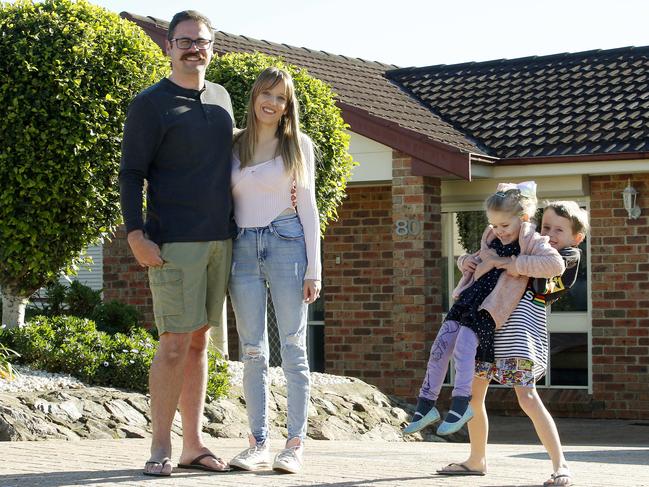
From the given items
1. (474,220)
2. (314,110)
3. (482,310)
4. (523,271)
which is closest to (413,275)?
(474,220)

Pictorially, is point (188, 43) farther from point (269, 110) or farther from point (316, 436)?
point (316, 436)

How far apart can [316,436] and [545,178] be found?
5.49 m

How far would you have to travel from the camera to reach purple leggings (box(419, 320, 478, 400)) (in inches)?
233

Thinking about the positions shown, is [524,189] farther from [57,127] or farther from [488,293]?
[57,127]

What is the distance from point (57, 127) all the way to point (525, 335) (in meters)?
5.27

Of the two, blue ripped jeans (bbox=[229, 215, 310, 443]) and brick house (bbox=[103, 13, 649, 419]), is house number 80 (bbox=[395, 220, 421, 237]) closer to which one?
brick house (bbox=[103, 13, 649, 419])

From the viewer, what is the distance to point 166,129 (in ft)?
19.4

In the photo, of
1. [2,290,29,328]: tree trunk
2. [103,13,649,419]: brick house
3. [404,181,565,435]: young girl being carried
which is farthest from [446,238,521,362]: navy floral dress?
[103,13,649,419]: brick house

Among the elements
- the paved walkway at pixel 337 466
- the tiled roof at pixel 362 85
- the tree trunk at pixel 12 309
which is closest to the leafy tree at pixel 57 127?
the tree trunk at pixel 12 309

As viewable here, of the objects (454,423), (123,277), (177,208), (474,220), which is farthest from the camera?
(123,277)

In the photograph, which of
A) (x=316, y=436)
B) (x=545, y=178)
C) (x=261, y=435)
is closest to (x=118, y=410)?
(x=316, y=436)

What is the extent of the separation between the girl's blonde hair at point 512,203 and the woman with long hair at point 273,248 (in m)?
0.86

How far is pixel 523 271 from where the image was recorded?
5887 mm

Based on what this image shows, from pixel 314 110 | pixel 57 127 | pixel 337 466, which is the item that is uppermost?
pixel 314 110
